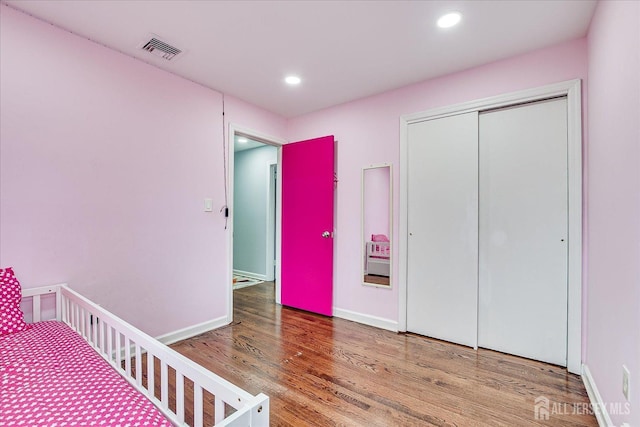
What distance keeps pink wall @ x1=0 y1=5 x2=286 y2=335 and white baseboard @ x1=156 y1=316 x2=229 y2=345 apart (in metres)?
0.06

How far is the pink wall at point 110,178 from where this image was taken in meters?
1.85

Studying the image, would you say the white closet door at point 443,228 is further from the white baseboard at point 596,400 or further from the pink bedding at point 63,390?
the pink bedding at point 63,390

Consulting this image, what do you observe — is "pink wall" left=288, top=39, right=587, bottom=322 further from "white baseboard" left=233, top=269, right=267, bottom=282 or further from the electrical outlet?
"white baseboard" left=233, top=269, right=267, bottom=282

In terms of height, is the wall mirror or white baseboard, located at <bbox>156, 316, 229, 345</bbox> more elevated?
the wall mirror

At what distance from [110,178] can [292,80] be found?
1.74 metres

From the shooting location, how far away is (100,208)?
2188 mm

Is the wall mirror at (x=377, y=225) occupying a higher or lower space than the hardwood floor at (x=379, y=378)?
higher

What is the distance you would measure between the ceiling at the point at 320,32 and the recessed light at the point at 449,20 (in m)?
0.04

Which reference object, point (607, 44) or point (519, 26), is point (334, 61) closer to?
point (519, 26)

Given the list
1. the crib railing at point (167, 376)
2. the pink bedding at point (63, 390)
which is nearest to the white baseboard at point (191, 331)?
the crib railing at point (167, 376)

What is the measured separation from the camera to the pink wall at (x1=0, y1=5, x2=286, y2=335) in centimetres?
185

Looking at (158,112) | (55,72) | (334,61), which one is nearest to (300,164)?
(334,61)

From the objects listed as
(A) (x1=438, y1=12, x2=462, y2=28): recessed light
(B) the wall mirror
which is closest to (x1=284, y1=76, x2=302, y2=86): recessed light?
(B) the wall mirror

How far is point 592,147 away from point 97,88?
347 centimetres
